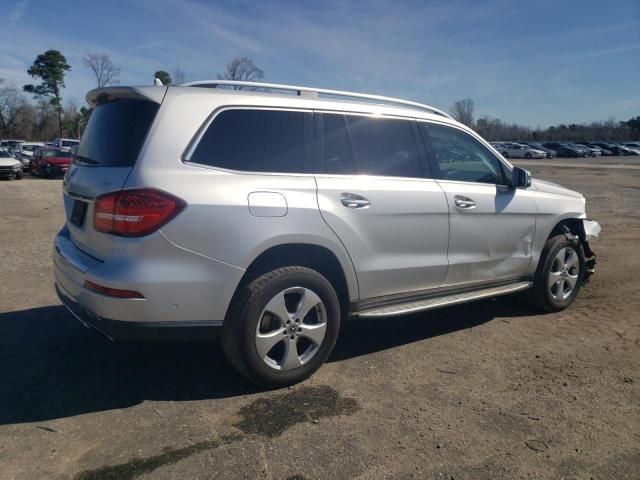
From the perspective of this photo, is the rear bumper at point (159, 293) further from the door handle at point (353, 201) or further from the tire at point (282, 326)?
the door handle at point (353, 201)

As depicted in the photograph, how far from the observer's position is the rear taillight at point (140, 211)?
10.2 feet

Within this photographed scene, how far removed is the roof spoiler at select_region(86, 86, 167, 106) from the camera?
3391 mm

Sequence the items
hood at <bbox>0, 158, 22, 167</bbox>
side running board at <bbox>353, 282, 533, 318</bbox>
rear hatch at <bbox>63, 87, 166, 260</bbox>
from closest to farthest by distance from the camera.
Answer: rear hatch at <bbox>63, 87, 166, 260</bbox> → side running board at <bbox>353, 282, 533, 318</bbox> → hood at <bbox>0, 158, 22, 167</bbox>

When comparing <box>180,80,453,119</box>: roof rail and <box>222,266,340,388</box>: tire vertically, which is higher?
<box>180,80,453,119</box>: roof rail

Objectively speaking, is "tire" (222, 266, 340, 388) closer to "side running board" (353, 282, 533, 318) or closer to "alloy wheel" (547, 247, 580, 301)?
"side running board" (353, 282, 533, 318)

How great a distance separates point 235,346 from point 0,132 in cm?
9278

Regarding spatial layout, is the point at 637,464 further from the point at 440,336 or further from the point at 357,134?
the point at 357,134

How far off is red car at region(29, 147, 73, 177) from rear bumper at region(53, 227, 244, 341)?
27.2 m

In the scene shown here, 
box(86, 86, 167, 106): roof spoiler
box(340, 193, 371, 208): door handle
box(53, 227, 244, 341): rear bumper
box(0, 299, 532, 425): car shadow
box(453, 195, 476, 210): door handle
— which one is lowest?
box(0, 299, 532, 425): car shadow

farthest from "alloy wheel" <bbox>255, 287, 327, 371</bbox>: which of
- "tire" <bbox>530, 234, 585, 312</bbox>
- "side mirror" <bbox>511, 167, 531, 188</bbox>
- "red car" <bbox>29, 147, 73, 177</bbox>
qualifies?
"red car" <bbox>29, 147, 73, 177</bbox>

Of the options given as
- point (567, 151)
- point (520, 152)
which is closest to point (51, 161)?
point (520, 152)

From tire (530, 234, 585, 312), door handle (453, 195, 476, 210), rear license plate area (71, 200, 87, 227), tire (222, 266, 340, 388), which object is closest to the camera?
tire (222, 266, 340, 388)

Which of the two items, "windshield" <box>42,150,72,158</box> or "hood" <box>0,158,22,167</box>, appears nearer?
"hood" <box>0,158,22,167</box>

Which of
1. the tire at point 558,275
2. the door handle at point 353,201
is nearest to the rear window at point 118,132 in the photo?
the door handle at point 353,201
